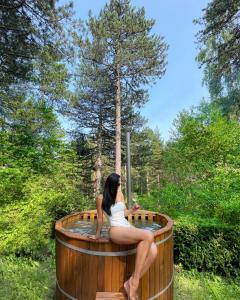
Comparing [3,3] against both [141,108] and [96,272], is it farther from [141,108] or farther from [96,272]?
[141,108]

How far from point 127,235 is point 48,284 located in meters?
2.67

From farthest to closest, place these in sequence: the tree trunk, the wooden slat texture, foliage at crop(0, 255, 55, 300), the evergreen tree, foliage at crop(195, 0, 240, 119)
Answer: the tree trunk → the evergreen tree → foliage at crop(195, 0, 240, 119) → foliage at crop(0, 255, 55, 300) → the wooden slat texture

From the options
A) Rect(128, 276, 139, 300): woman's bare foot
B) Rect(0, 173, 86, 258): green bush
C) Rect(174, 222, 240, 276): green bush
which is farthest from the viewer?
Rect(0, 173, 86, 258): green bush

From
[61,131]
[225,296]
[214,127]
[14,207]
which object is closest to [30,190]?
[14,207]

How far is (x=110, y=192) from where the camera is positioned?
288 cm

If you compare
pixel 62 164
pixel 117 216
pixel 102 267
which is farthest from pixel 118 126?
pixel 102 267

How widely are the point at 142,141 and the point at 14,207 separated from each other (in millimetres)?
11890

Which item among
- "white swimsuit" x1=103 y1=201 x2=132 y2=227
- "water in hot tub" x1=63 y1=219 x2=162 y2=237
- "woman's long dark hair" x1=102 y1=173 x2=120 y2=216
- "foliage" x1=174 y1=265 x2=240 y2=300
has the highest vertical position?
"woman's long dark hair" x1=102 y1=173 x2=120 y2=216

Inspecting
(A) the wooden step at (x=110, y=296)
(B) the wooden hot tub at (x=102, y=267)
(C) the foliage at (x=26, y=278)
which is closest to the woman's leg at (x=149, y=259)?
(B) the wooden hot tub at (x=102, y=267)

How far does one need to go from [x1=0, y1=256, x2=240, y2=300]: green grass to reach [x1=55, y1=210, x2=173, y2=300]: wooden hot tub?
127 cm

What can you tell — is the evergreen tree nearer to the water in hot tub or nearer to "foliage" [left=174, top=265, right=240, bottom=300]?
"foliage" [left=174, top=265, right=240, bottom=300]

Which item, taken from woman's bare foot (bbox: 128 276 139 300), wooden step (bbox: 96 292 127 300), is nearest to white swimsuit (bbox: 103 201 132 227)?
woman's bare foot (bbox: 128 276 139 300)

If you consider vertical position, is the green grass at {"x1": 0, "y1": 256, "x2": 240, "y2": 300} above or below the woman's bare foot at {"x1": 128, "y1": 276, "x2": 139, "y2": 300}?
below

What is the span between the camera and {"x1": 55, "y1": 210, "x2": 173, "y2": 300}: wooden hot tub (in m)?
2.75
